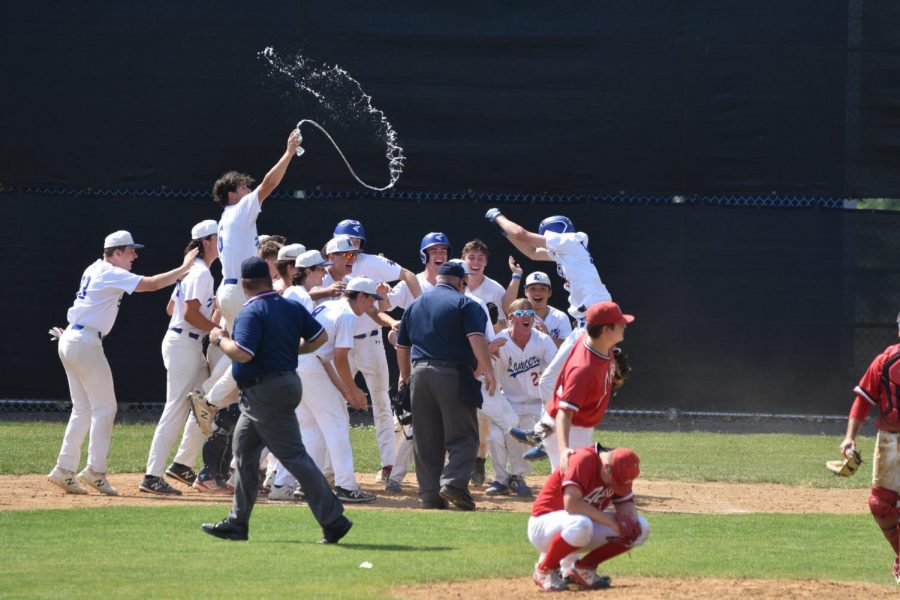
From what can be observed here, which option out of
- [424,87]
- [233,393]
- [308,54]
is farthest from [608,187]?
[233,393]

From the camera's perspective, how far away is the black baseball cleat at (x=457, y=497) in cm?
997

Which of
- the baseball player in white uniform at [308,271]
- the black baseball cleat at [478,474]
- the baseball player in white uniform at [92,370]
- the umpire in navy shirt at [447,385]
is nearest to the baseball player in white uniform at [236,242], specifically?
the baseball player in white uniform at [92,370]

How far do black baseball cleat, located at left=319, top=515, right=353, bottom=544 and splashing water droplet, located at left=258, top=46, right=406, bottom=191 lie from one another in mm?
8205

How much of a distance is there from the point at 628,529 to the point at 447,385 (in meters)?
3.23

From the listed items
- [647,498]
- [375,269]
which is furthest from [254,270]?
[647,498]

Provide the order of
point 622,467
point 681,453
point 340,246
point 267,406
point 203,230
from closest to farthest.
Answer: point 622,467 → point 267,406 → point 203,230 → point 340,246 → point 681,453

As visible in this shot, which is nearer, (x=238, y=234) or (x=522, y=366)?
(x=238, y=234)

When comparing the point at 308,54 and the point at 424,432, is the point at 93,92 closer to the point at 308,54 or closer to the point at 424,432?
the point at 308,54

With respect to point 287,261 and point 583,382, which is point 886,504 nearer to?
point 583,382

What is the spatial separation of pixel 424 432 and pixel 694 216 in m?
6.75

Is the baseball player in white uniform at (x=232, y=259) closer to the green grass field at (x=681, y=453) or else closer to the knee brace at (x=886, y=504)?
the green grass field at (x=681, y=453)

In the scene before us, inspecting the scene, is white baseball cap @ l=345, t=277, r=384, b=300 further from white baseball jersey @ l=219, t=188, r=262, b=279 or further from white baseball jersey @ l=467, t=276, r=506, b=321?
white baseball jersey @ l=467, t=276, r=506, b=321

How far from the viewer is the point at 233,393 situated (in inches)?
412

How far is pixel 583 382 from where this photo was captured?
7.39 meters
